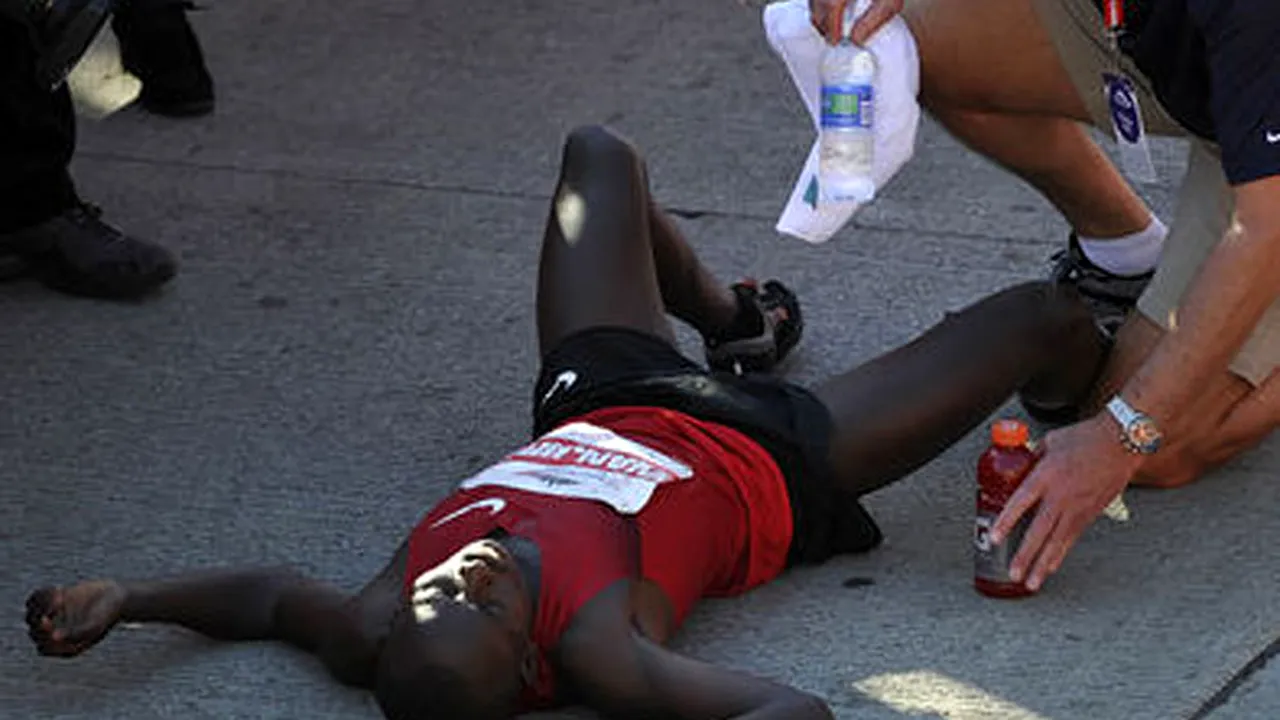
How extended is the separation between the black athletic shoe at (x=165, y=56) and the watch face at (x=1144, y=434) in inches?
114

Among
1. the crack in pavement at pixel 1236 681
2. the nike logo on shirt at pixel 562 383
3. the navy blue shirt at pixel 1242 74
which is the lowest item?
the crack in pavement at pixel 1236 681

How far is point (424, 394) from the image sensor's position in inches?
201

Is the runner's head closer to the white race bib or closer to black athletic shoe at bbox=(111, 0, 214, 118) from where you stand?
the white race bib

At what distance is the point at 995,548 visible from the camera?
13.7ft

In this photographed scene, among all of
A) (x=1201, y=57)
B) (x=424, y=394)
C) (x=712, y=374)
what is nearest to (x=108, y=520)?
(x=424, y=394)

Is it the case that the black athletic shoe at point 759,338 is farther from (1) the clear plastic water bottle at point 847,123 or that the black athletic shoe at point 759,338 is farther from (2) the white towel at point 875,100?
(1) the clear plastic water bottle at point 847,123

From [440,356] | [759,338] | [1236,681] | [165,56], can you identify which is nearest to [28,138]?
[165,56]

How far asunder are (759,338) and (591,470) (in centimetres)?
92

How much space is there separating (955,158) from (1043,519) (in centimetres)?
204

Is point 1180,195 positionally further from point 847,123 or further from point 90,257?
point 90,257

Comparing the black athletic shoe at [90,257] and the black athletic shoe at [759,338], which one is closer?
the black athletic shoe at [759,338]

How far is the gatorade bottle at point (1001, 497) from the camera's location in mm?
4180

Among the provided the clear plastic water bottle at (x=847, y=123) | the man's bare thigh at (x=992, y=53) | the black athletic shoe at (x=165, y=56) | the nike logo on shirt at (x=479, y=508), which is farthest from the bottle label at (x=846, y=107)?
the black athletic shoe at (x=165, y=56)

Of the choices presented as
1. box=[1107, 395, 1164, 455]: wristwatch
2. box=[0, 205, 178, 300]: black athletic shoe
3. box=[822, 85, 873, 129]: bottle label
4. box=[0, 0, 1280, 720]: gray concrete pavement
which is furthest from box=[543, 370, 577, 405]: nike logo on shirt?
box=[0, 205, 178, 300]: black athletic shoe
